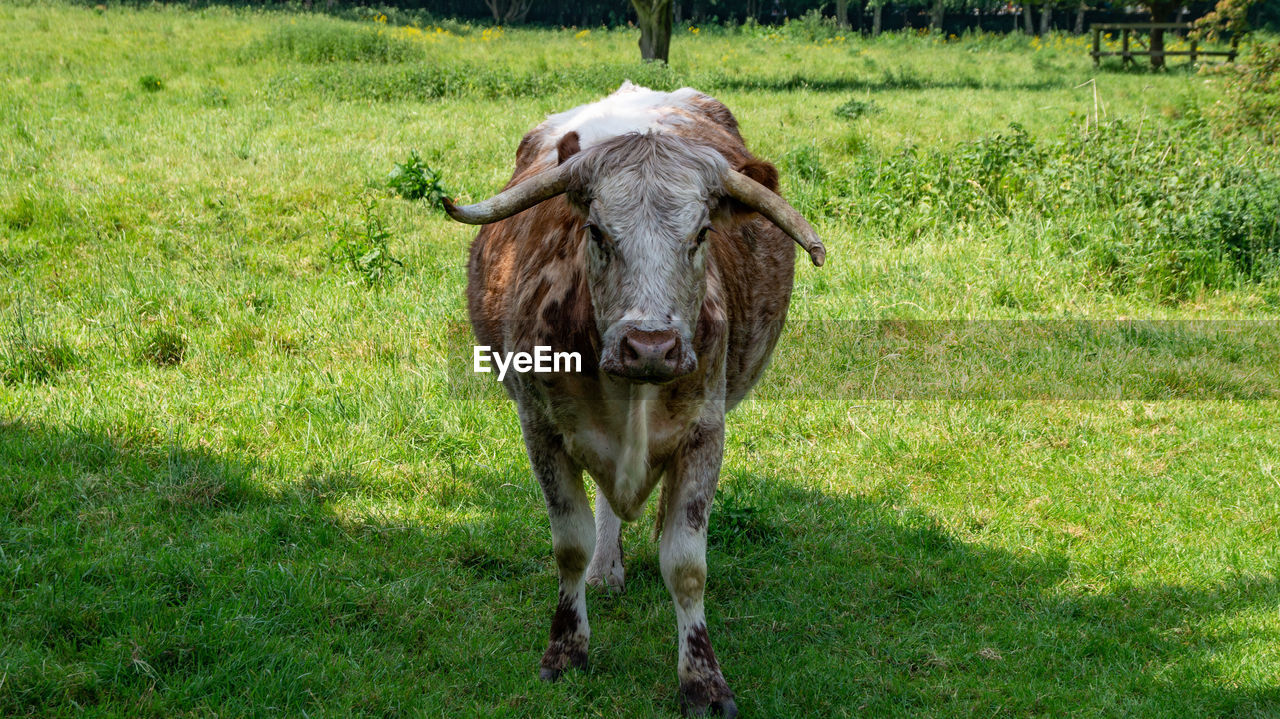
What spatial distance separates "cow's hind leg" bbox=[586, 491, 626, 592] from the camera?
4812mm

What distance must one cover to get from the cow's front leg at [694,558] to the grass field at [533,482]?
14cm

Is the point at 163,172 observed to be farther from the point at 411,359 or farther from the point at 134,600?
the point at 134,600

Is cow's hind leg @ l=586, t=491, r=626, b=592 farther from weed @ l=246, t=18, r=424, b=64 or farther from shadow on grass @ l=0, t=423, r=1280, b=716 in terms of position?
weed @ l=246, t=18, r=424, b=64

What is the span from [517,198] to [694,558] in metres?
1.44

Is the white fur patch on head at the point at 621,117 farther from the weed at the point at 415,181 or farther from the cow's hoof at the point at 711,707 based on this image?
the weed at the point at 415,181

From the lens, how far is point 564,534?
13.2ft

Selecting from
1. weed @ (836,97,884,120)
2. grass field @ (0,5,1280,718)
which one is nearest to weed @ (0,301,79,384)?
grass field @ (0,5,1280,718)

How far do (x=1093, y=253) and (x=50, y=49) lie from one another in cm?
1625

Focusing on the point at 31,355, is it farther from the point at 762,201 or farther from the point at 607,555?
the point at 762,201

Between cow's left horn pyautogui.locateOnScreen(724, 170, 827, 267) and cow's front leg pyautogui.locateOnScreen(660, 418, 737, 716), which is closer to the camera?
cow's left horn pyautogui.locateOnScreen(724, 170, 827, 267)

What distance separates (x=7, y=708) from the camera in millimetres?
3408

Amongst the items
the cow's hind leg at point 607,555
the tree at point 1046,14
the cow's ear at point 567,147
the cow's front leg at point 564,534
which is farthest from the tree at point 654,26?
the tree at point 1046,14

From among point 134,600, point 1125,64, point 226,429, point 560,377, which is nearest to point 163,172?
point 226,429

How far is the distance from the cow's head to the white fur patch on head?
0.65 meters
